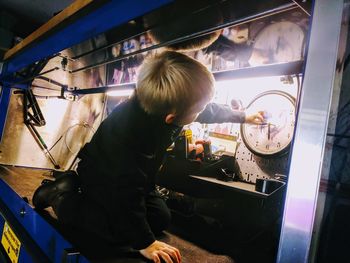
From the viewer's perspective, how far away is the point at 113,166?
39.1 inches

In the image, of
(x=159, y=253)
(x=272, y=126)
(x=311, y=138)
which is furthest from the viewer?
(x=272, y=126)

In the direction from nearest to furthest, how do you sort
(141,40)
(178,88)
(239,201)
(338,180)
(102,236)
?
(178,88) < (102,236) < (338,180) < (239,201) < (141,40)

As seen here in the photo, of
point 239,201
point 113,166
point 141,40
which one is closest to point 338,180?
point 239,201

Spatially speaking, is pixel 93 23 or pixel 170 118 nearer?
pixel 170 118

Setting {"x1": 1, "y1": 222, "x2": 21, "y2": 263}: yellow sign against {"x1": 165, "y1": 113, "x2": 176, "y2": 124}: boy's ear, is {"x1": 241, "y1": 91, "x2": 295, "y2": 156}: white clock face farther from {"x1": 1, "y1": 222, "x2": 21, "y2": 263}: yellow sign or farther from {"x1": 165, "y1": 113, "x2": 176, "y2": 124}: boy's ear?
{"x1": 1, "y1": 222, "x2": 21, "y2": 263}: yellow sign

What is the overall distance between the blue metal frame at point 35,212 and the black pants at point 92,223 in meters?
0.07

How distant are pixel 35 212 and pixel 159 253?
68 cm

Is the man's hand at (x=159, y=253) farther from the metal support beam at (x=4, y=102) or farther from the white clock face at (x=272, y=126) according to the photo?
the metal support beam at (x=4, y=102)

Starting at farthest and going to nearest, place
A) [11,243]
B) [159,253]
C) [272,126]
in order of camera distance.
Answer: [272,126] → [11,243] → [159,253]

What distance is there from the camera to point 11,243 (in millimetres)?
1313

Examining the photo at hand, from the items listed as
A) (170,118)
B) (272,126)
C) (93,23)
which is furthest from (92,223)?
(272,126)

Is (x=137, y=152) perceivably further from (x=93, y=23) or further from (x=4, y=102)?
(x=4, y=102)

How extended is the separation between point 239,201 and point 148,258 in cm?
93

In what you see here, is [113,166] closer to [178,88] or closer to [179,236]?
[178,88]
